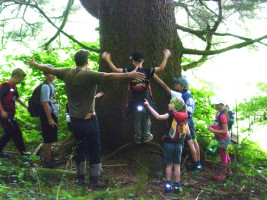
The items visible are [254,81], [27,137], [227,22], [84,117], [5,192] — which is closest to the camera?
[5,192]

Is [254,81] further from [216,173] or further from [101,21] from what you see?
[101,21]

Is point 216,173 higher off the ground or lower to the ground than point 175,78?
lower

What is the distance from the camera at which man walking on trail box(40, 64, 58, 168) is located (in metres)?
4.57

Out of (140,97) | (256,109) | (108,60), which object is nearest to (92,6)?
(108,60)

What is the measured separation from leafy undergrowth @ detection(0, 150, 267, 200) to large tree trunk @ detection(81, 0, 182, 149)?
592 mm

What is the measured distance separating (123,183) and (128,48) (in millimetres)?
2087

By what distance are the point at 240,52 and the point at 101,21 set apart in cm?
422

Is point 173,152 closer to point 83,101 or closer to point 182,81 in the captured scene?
point 182,81

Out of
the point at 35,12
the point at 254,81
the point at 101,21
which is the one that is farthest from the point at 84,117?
the point at 254,81

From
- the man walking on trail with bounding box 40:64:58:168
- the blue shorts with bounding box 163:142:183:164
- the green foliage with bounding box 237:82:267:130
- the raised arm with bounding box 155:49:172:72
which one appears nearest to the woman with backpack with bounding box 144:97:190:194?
the blue shorts with bounding box 163:142:183:164

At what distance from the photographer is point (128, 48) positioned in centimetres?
482

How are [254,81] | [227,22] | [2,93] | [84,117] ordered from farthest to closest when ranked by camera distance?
[254,81], [227,22], [2,93], [84,117]

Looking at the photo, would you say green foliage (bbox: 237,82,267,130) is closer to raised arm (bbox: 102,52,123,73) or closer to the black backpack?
raised arm (bbox: 102,52,123,73)

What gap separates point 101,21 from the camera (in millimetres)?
5176
